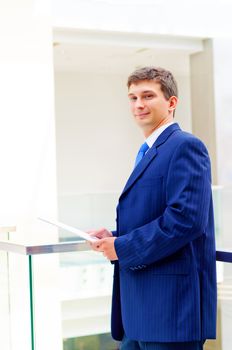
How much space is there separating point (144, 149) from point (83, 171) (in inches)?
388

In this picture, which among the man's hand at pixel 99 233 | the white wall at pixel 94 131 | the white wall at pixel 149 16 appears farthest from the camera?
the white wall at pixel 94 131

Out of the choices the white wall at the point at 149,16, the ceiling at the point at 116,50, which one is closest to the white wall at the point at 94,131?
the ceiling at the point at 116,50

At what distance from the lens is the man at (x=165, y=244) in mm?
1948

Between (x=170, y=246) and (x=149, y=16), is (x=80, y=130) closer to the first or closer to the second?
(x=149, y=16)

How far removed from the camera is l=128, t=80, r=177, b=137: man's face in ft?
7.07

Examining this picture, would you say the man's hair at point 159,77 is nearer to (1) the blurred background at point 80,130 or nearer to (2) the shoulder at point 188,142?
(2) the shoulder at point 188,142

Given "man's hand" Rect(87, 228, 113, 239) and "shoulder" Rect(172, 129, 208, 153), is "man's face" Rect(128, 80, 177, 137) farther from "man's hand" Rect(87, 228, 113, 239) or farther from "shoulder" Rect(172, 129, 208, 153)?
"man's hand" Rect(87, 228, 113, 239)

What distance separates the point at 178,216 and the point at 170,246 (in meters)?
0.09

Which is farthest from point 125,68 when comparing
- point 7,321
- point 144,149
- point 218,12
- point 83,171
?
point 144,149

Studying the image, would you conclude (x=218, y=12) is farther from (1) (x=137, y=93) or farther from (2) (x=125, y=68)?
(1) (x=137, y=93)

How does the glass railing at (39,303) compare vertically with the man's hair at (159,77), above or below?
below

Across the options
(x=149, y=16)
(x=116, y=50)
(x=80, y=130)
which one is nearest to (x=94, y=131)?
(x=80, y=130)

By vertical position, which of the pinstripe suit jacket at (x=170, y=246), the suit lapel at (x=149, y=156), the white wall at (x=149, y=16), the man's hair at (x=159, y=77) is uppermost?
the white wall at (x=149, y=16)

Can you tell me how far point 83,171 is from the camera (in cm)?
1207
